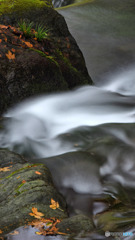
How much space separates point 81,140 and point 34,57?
8.54ft

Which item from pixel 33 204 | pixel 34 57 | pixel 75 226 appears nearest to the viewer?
pixel 75 226

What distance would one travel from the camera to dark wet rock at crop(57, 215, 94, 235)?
2.04m

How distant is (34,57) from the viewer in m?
6.07

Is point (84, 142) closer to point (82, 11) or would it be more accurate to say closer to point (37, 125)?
point (37, 125)

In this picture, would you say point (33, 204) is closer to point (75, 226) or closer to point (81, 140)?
point (75, 226)

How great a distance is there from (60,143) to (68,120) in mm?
1249

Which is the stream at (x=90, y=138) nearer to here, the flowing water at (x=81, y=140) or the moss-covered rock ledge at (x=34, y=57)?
the flowing water at (x=81, y=140)

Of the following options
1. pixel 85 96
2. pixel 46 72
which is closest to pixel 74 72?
pixel 85 96

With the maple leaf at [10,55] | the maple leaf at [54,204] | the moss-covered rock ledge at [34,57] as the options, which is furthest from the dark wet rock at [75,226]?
the maple leaf at [10,55]

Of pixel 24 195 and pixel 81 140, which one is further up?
pixel 24 195

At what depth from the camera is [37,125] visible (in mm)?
5398

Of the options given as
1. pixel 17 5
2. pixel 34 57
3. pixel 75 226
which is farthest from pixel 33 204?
pixel 17 5

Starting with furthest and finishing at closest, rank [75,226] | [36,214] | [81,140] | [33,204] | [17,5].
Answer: [17,5] → [81,140] → [33,204] → [36,214] → [75,226]

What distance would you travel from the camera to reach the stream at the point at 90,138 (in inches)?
119
